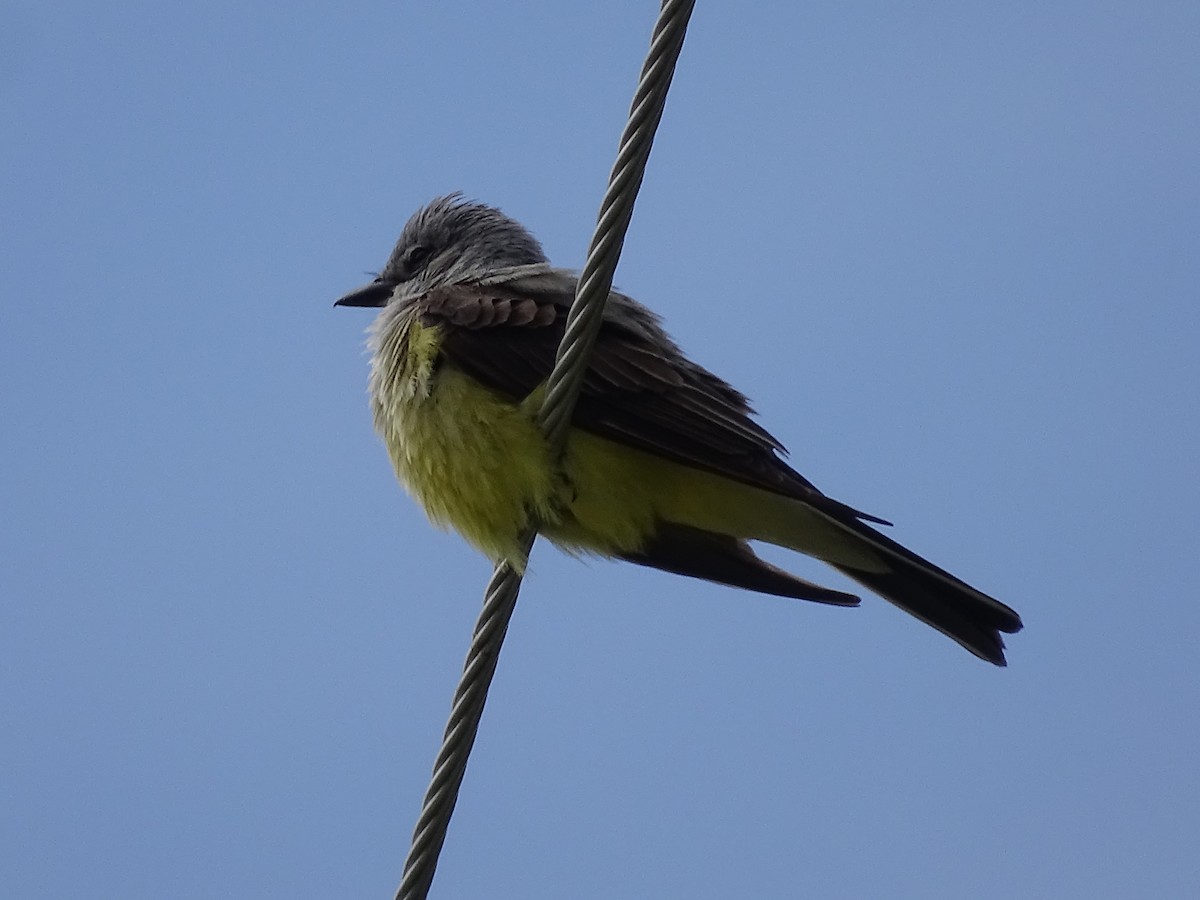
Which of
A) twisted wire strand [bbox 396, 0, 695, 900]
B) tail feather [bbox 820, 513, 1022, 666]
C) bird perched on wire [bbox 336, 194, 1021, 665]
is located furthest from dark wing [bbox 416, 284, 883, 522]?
twisted wire strand [bbox 396, 0, 695, 900]

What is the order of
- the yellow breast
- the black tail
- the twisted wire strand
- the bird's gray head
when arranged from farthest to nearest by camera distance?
the bird's gray head, the black tail, the yellow breast, the twisted wire strand

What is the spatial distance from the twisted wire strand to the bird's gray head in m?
2.47

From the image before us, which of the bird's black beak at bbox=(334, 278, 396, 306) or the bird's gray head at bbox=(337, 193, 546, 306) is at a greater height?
the bird's gray head at bbox=(337, 193, 546, 306)

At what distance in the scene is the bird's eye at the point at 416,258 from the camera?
18.9 ft

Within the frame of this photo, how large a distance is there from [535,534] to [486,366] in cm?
48

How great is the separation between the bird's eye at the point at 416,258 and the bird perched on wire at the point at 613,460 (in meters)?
1.12

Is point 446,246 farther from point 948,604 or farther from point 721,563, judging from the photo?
point 948,604

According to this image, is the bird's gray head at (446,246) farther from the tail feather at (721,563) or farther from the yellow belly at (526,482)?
the tail feather at (721,563)

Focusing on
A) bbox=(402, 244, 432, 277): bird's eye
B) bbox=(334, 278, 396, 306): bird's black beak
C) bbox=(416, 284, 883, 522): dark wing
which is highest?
bbox=(402, 244, 432, 277): bird's eye

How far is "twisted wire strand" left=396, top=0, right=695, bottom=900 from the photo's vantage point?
2.95 m

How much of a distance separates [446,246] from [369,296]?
1.16ft

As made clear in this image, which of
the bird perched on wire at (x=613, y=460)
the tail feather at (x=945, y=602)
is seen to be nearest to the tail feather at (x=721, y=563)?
the bird perched on wire at (x=613, y=460)

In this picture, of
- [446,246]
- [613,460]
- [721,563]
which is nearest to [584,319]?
[613,460]

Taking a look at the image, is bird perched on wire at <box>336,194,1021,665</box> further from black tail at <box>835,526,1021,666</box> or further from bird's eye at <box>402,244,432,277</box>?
bird's eye at <box>402,244,432,277</box>
